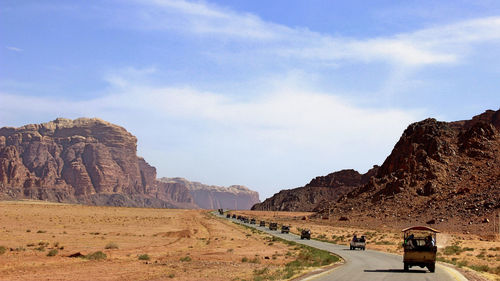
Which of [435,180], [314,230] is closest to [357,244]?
[314,230]

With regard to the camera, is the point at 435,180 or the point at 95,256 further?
Result: the point at 435,180

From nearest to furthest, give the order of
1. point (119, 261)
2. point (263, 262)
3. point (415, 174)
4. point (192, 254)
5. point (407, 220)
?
point (119, 261) → point (263, 262) → point (192, 254) → point (407, 220) → point (415, 174)

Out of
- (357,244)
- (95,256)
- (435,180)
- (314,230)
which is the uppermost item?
(435,180)

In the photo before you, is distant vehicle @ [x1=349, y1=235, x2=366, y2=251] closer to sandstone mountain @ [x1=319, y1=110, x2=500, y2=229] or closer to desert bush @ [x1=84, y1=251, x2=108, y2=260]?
desert bush @ [x1=84, y1=251, x2=108, y2=260]

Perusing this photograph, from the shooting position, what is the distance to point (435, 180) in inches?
4151

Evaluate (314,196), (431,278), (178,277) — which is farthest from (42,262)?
(314,196)

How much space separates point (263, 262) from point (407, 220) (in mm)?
66201

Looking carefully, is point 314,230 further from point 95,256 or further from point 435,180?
point 95,256

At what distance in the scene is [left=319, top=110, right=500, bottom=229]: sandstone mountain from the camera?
90625 millimetres

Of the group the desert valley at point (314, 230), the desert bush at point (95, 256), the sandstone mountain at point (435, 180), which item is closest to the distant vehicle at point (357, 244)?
the desert valley at point (314, 230)

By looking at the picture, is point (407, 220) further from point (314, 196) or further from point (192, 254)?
point (314, 196)

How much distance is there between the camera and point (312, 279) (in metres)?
22.1

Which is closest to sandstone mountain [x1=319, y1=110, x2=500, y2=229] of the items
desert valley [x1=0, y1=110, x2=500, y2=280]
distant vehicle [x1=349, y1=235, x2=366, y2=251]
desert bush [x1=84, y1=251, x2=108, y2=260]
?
desert valley [x1=0, y1=110, x2=500, y2=280]

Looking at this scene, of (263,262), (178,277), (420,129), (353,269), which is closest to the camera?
(178,277)
